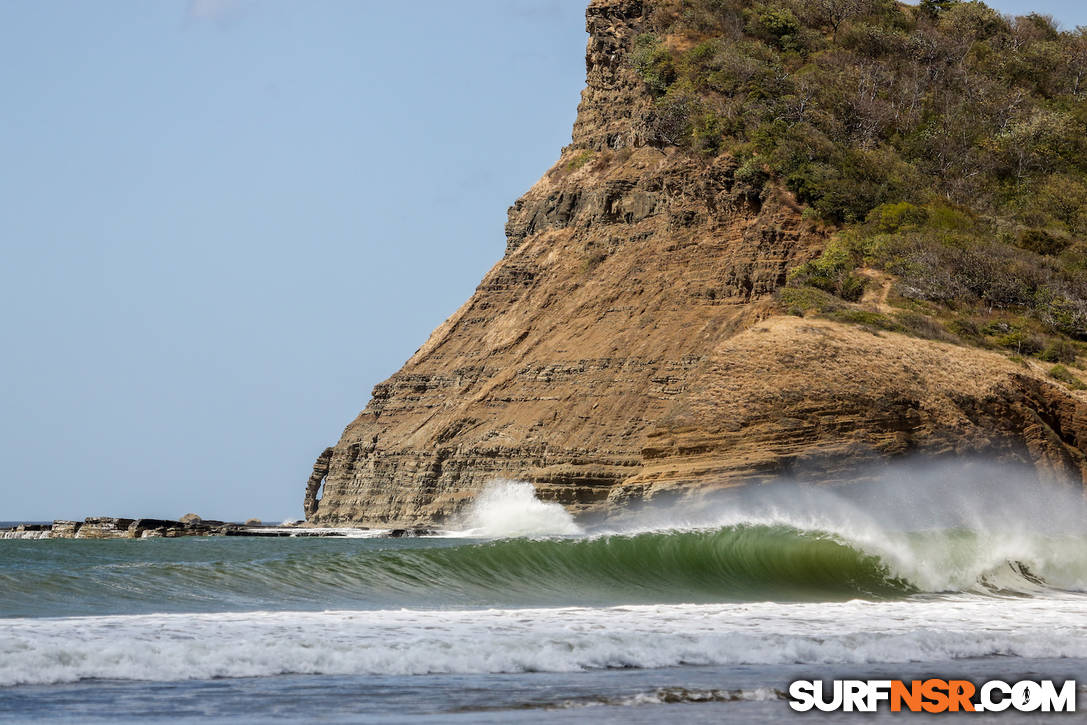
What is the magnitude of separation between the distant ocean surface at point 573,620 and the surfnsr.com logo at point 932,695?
0.38 meters

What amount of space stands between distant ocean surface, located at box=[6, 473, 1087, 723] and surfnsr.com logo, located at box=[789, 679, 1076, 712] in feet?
1.25

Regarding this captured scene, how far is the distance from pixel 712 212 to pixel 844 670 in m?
31.2

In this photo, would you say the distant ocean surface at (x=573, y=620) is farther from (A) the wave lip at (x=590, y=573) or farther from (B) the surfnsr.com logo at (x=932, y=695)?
(B) the surfnsr.com logo at (x=932, y=695)

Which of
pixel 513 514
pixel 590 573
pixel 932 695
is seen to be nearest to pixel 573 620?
pixel 932 695

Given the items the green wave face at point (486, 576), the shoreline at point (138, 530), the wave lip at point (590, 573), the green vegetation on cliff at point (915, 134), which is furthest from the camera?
the shoreline at point (138, 530)

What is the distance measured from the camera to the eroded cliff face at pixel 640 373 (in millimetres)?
32344

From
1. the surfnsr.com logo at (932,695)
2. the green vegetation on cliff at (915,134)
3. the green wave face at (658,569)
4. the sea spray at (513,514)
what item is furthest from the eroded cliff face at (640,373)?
the surfnsr.com logo at (932,695)

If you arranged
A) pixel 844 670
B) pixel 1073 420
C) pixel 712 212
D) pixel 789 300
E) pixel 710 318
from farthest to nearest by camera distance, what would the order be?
pixel 712 212 < pixel 710 318 < pixel 789 300 < pixel 1073 420 < pixel 844 670

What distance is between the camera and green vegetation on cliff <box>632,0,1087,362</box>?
40.7 metres

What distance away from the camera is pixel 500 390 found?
143 ft

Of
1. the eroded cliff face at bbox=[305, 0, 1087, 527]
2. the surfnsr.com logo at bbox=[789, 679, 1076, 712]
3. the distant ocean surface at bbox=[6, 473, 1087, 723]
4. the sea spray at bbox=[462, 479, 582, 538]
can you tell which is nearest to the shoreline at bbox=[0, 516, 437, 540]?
the eroded cliff face at bbox=[305, 0, 1087, 527]

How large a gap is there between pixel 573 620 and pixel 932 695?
19.8 feet

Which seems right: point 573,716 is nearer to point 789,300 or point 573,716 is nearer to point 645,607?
point 645,607

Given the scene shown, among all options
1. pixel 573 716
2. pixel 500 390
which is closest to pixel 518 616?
pixel 573 716
